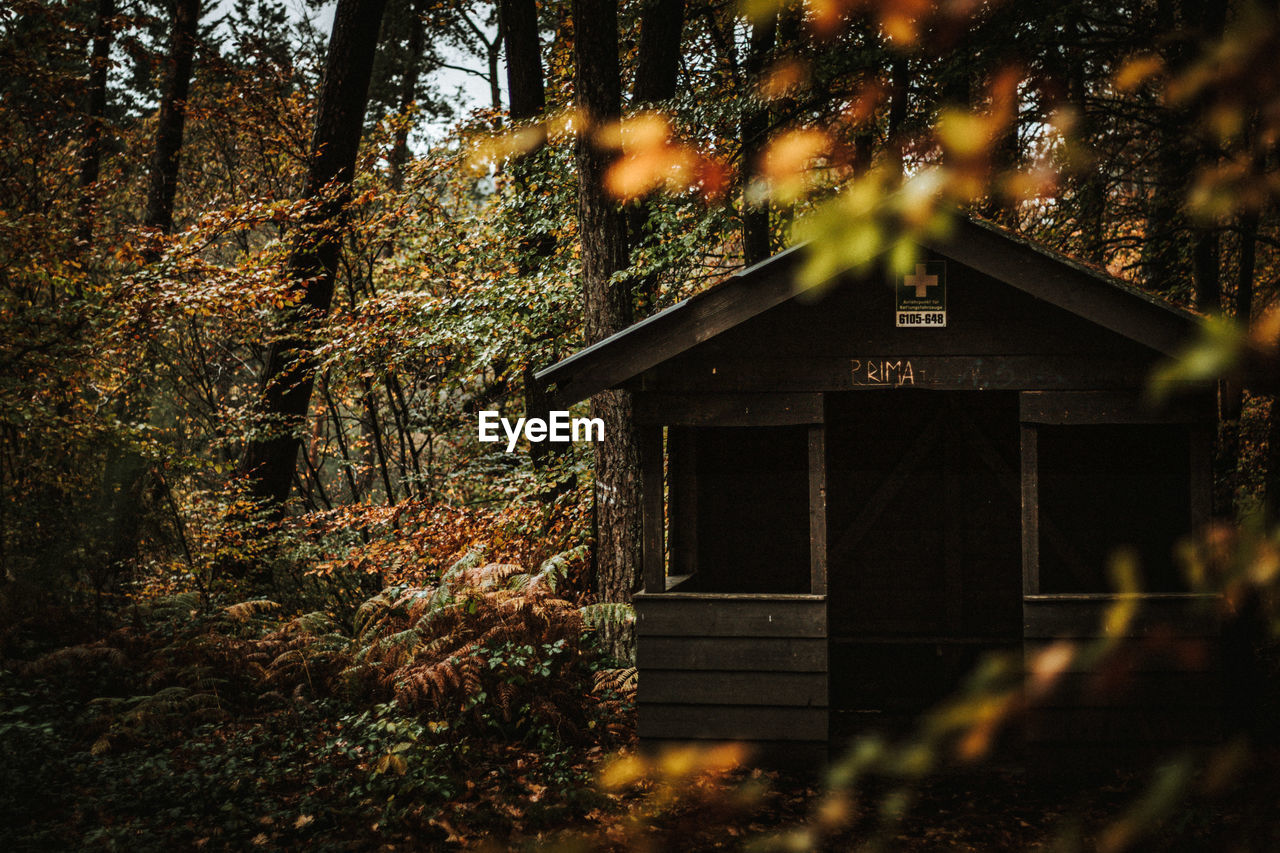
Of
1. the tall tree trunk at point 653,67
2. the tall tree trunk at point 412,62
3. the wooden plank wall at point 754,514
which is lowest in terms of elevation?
the wooden plank wall at point 754,514

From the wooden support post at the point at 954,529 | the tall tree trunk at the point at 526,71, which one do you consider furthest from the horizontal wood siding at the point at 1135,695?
the tall tree trunk at the point at 526,71

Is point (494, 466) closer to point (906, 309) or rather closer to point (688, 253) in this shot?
point (688, 253)

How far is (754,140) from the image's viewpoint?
10.4 meters

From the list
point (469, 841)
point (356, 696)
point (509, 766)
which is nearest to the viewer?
point (469, 841)

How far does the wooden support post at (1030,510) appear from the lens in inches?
248

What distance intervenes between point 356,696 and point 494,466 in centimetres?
479

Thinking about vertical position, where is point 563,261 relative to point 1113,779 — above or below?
above

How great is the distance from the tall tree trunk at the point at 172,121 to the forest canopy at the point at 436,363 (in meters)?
0.05

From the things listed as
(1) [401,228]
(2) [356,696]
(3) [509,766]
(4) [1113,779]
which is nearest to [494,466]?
(1) [401,228]

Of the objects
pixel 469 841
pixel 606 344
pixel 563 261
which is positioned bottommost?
pixel 469 841

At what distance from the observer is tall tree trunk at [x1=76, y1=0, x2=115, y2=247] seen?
11.3 meters

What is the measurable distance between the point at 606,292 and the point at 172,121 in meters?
8.31

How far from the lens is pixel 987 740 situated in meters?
0.92

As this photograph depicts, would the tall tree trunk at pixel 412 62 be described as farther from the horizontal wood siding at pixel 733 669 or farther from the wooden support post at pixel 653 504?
the horizontal wood siding at pixel 733 669
